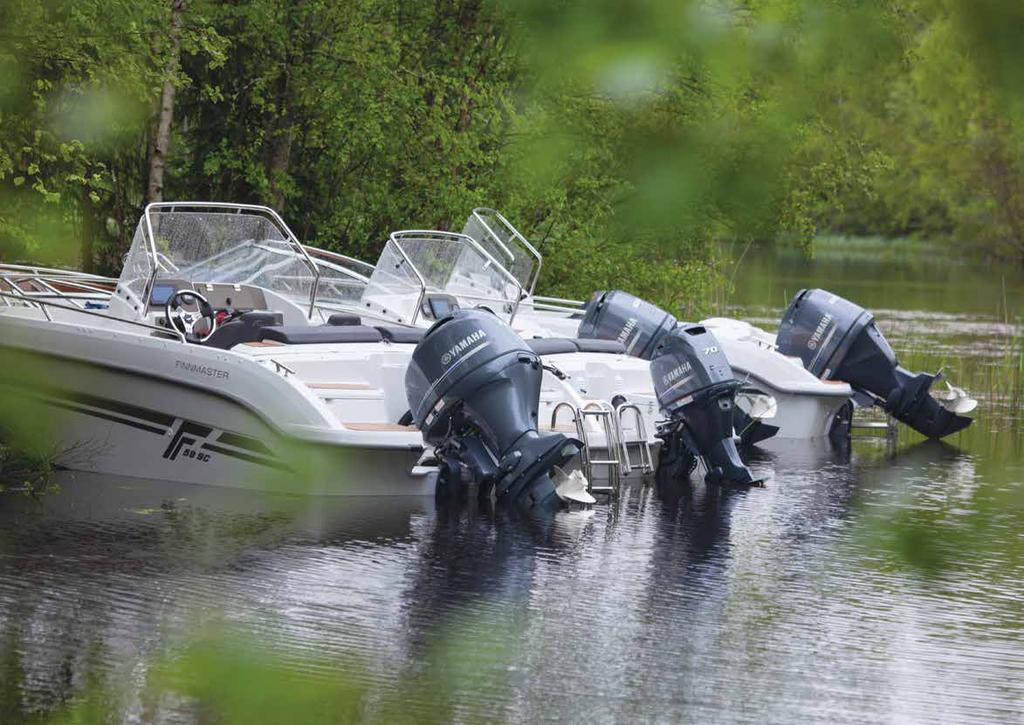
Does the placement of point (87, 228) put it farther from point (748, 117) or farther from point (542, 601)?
point (748, 117)

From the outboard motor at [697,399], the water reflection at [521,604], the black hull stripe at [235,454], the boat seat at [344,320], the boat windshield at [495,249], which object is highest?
the boat windshield at [495,249]

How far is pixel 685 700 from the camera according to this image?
6125 mm

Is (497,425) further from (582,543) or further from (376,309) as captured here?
(376,309)

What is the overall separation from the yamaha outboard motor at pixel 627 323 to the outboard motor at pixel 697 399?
214cm

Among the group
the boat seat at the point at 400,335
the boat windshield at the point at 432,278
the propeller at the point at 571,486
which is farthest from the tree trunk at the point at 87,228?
the propeller at the point at 571,486

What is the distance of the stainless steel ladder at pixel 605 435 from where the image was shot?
34.1 ft

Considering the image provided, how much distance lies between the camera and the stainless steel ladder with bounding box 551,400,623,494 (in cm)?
1040

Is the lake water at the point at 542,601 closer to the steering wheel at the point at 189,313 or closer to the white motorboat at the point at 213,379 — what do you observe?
the white motorboat at the point at 213,379

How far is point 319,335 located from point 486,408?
1757 mm

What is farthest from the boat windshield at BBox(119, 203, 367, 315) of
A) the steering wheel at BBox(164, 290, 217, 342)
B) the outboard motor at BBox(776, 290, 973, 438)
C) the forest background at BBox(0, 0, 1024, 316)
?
the forest background at BBox(0, 0, 1024, 316)

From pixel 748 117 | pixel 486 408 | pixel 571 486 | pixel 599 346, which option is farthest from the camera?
pixel 599 346

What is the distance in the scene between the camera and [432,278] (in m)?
13.7

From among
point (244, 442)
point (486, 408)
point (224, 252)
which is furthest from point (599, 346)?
point (244, 442)

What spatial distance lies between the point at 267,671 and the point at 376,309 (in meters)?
A: 11.0
